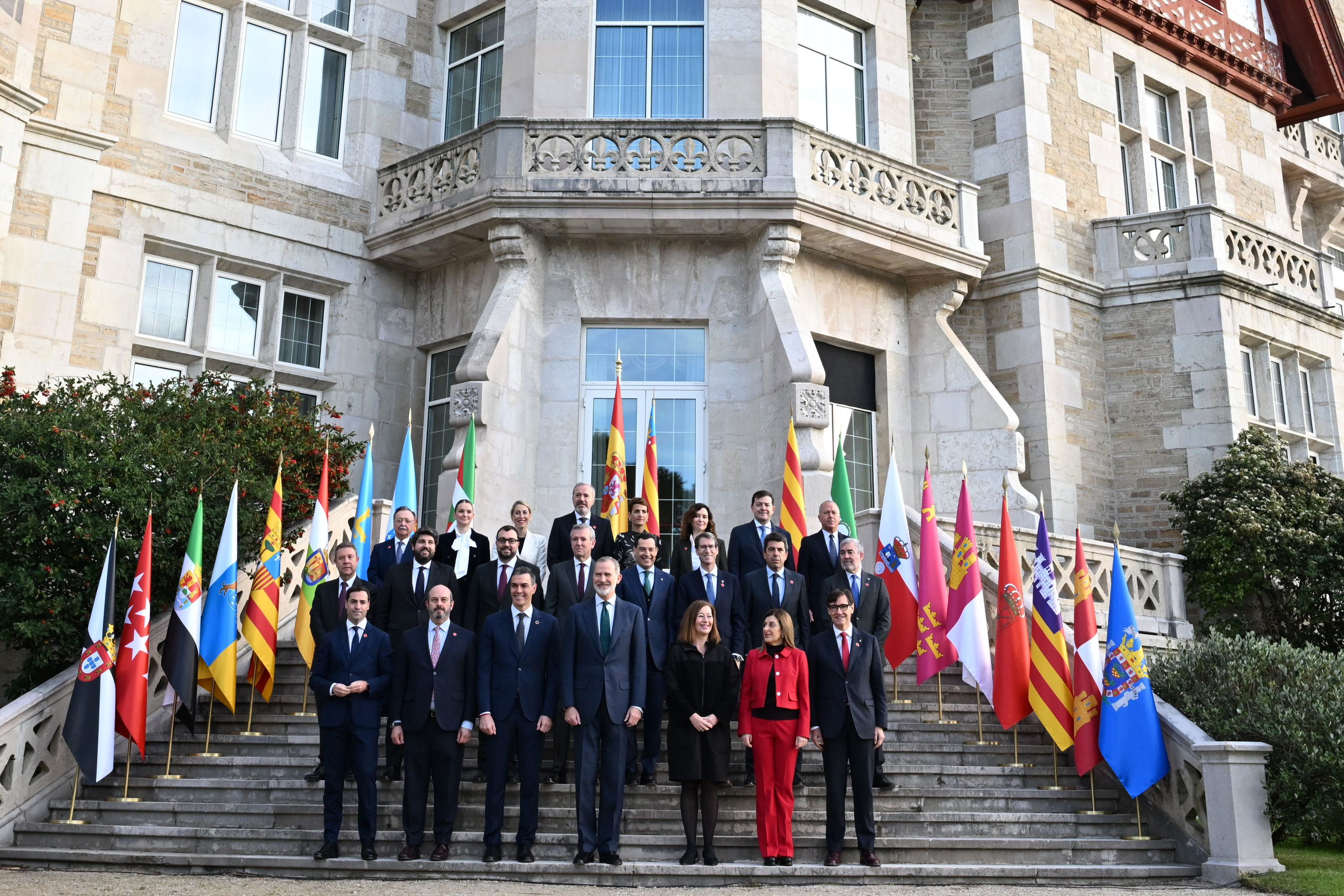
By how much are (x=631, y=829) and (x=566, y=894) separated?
50.3 inches

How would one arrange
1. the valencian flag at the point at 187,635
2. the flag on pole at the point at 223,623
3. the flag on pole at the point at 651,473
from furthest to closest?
1. the flag on pole at the point at 651,473
2. the flag on pole at the point at 223,623
3. the valencian flag at the point at 187,635

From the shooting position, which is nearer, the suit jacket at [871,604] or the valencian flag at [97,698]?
the valencian flag at [97,698]

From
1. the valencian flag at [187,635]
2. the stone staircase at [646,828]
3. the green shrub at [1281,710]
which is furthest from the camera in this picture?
the valencian flag at [187,635]

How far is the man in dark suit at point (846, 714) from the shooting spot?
810cm

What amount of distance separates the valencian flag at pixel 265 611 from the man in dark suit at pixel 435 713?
2.66 metres

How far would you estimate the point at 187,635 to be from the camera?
10.1m

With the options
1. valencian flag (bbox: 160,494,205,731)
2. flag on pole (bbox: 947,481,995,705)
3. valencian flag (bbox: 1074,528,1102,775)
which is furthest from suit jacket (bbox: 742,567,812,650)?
valencian flag (bbox: 160,494,205,731)

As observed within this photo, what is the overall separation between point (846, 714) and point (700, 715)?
1021mm

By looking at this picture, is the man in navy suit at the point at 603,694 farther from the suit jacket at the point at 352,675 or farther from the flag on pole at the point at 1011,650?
the flag on pole at the point at 1011,650

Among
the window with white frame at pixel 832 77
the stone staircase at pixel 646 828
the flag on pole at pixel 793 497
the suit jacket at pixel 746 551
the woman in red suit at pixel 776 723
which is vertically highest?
the window with white frame at pixel 832 77

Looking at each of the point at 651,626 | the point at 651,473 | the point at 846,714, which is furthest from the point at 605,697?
the point at 651,473

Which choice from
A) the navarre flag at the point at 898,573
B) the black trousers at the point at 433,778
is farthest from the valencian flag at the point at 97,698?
the navarre flag at the point at 898,573

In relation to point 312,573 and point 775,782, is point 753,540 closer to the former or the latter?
point 775,782

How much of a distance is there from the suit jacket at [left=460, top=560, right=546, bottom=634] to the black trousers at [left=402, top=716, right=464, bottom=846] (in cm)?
106
